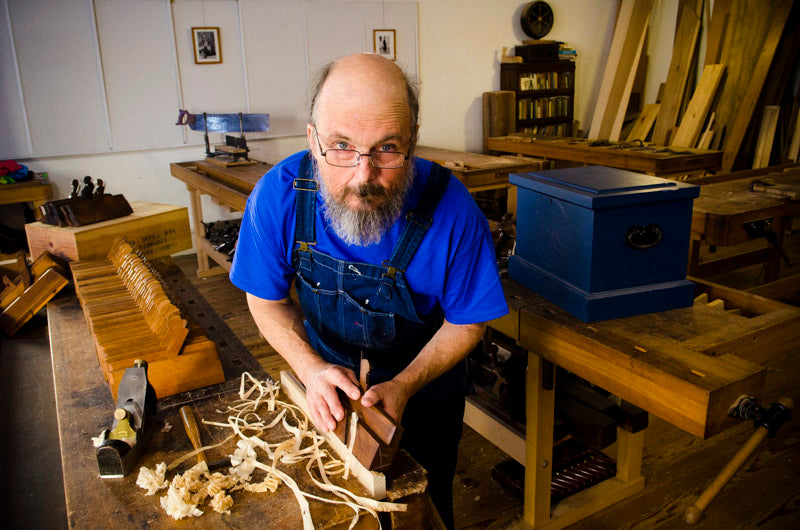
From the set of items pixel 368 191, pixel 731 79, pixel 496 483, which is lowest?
pixel 496 483

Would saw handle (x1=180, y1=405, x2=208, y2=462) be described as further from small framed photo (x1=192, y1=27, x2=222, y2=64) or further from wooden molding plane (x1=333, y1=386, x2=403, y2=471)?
small framed photo (x1=192, y1=27, x2=222, y2=64)

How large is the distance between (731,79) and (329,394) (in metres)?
7.34

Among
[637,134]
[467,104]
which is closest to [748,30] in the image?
[637,134]

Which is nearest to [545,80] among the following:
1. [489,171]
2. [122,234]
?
[489,171]

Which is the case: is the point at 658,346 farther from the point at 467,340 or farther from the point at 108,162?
the point at 108,162

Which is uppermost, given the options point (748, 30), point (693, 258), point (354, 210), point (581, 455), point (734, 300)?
point (748, 30)

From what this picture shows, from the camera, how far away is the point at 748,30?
22.3 ft

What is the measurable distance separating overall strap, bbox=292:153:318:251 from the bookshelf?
6.54 meters

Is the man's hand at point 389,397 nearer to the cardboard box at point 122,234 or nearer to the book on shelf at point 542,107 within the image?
the cardboard box at point 122,234

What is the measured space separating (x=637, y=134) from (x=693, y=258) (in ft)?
13.9

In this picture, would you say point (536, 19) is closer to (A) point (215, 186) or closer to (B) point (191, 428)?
(A) point (215, 186)

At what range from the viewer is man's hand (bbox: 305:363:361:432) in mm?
1268

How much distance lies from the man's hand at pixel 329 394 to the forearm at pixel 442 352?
7.4 inches

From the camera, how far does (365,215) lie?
4.88 feet
